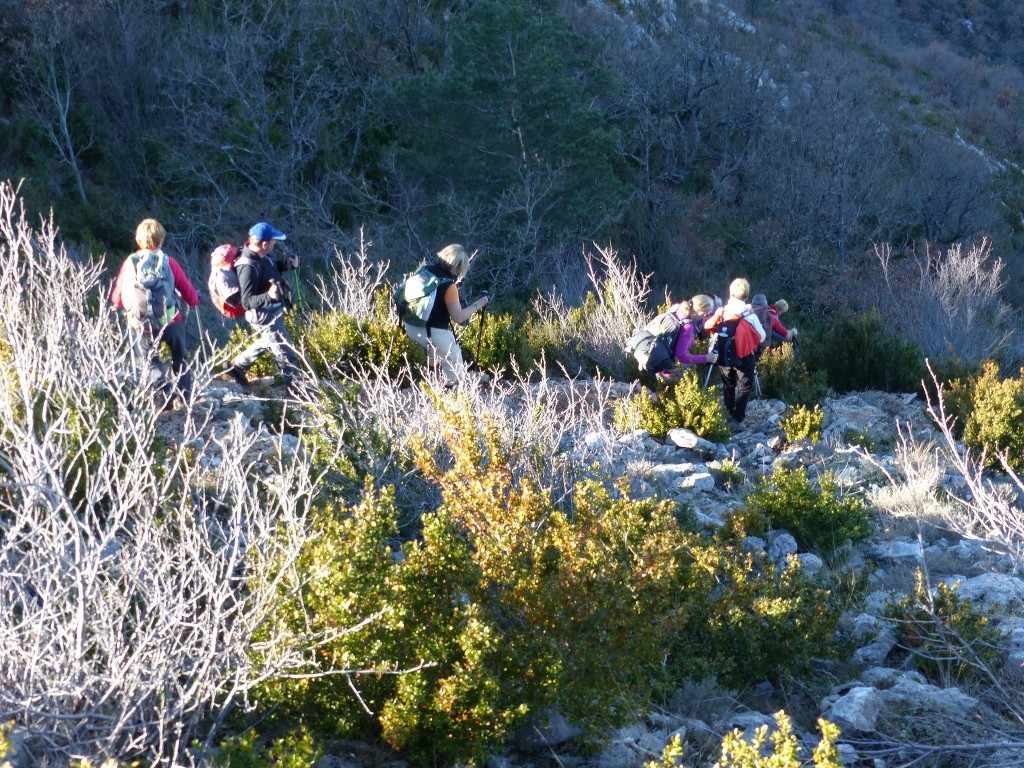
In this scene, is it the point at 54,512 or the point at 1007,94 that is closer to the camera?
the point at 54,512

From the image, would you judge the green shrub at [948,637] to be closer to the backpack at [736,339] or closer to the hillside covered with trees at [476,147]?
the backpack at [736,339]

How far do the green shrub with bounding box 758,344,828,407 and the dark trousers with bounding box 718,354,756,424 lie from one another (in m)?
1.16

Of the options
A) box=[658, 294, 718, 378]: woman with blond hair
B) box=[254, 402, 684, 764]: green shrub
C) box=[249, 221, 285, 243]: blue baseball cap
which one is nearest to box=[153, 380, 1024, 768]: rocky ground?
box=[254, 402, 684, 764]: green shrub

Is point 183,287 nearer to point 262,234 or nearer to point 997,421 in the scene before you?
point 262,234

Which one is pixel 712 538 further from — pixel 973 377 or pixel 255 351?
pixel 973 377

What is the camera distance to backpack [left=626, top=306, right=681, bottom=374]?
827 centimetres

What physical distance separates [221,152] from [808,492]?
17.9 meters

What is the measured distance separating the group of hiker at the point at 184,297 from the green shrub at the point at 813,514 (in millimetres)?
2863

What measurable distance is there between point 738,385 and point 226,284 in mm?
4021

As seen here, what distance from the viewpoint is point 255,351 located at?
740 centimetres

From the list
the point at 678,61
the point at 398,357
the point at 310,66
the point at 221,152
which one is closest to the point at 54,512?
the point at 398,357

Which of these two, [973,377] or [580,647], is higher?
[580,647]

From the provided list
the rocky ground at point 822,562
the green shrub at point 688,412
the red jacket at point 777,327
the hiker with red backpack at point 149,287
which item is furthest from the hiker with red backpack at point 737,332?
the hiker with red backpack at point 149,287

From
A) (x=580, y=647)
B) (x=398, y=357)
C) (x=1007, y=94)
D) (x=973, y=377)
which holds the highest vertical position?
(x=580, y=647)
